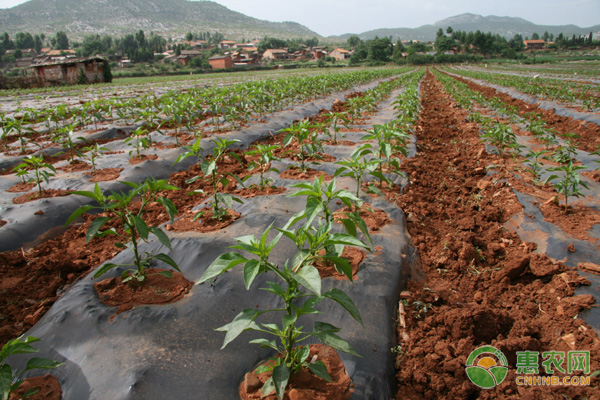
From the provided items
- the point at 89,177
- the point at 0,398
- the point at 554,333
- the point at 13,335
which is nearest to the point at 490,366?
the point at 554,333

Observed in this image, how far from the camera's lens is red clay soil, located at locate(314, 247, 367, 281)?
8.01ft

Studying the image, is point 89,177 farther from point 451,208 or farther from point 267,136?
point 451,208

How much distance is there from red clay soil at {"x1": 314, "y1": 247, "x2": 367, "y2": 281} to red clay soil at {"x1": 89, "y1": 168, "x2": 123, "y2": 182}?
141 inches

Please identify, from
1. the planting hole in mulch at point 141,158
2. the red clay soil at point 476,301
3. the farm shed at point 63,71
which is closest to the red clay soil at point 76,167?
the planting hole in mulch at point 141,158

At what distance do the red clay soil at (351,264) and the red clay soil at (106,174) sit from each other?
3.57 m

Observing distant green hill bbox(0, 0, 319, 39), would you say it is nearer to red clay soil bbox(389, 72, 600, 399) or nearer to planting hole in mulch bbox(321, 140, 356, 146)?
planting hole in mulch bbox(321, 140, 356, 146)

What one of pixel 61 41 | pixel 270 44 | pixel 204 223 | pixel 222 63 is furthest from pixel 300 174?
pixel 61 41

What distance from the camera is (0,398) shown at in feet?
4.41

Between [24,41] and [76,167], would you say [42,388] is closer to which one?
[76,167]

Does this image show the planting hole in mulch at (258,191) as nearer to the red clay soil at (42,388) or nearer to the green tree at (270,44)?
the red clay soil at (42,388)

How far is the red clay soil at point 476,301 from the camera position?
5.84ft

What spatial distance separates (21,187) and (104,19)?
660 ft

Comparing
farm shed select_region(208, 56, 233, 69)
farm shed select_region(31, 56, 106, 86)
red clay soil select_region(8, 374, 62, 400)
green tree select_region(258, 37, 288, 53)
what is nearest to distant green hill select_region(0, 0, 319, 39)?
green tree select_region(258, 37, 288, 53)

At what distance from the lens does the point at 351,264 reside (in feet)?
8.40
